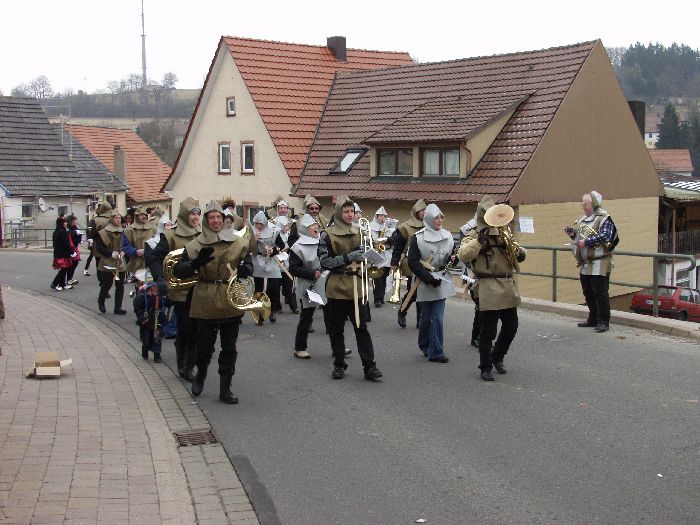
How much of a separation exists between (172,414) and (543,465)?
3623 millimetres

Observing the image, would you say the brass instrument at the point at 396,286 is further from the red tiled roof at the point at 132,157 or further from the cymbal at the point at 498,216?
the red tiled roof at the point at 132,157

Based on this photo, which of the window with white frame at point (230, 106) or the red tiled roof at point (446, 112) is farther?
the window with white frame at point (230, 106)

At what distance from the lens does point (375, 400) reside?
912 cm

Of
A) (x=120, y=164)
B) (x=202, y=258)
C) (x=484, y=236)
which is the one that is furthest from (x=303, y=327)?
(x=120, y=164)

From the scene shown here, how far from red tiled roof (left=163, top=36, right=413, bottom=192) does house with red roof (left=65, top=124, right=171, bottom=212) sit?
16.9 metres

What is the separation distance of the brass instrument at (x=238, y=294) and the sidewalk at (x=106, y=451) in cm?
109

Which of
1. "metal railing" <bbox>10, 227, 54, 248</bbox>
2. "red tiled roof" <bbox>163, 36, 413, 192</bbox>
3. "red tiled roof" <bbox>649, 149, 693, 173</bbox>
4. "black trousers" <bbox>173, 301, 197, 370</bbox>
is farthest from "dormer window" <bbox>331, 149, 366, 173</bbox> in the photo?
"red tiled roof" <bbox>649, 149, 693, 173</bbox>

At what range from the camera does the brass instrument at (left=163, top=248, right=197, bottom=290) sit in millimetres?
9620

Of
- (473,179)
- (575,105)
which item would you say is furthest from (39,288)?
(575,105)

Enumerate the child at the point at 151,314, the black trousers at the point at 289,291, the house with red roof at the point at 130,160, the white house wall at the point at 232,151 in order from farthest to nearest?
1. the house with red roof at the point at 130,160
2. the white house wall at the point at 232,151
3. the black trousers at the point at 289,291
4. the child at the point at 151,314

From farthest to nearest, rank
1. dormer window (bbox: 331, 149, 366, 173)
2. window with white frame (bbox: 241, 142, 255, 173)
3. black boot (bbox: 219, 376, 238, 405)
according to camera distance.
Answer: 1. window with white frame (bbox: 241, 142, 255, 173)
2. dormer window (bbox: 331, 149, 366, 173)
3. black boot (bbox: 219, 376, 238, 405)

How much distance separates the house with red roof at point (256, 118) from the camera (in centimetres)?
3250

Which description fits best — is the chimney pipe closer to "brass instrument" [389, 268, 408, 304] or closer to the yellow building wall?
the yellow building wall

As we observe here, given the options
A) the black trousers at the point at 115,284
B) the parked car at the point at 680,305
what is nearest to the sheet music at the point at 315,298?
the black trousers at the point at 115,284
